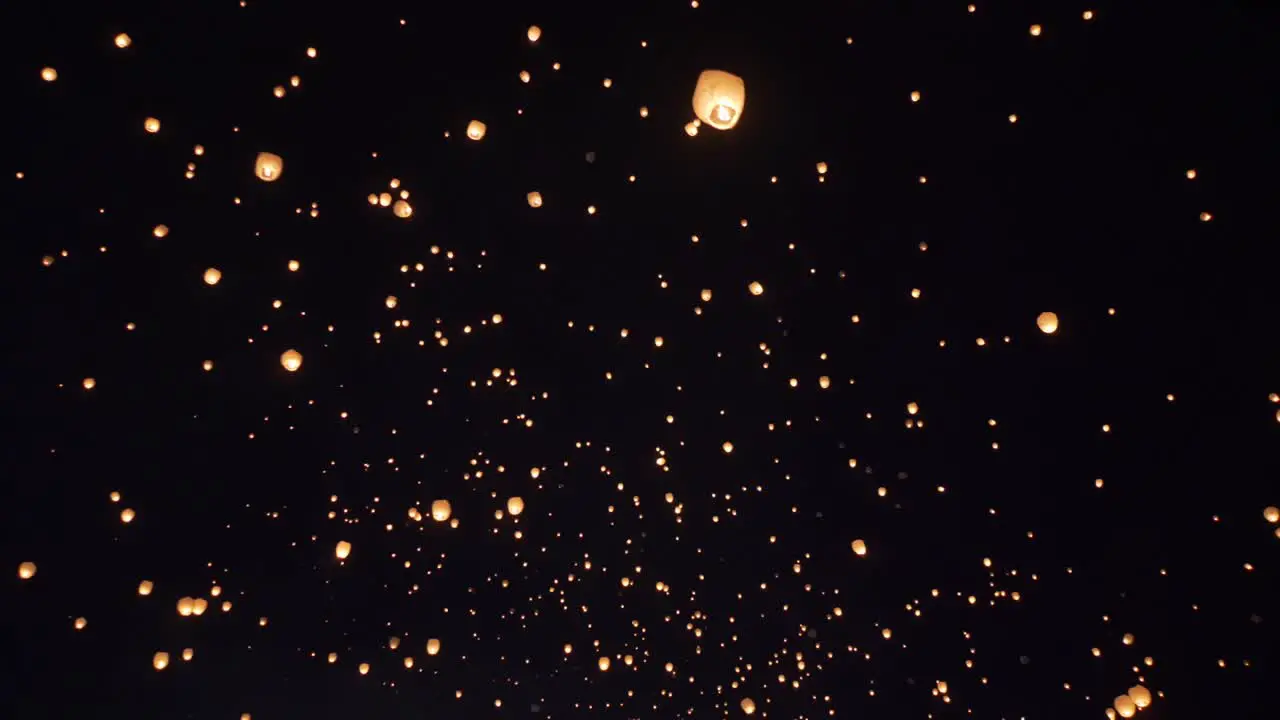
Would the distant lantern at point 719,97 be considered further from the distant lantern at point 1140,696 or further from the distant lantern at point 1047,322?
the distant lantern at point 1140,696

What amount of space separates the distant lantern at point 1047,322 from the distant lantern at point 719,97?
1036mm

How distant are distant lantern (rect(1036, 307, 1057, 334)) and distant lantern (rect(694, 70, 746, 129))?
1.04 metres

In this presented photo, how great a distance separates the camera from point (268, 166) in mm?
1793

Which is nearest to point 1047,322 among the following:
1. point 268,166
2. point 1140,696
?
point 1140,696

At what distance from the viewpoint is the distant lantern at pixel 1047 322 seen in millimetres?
1873

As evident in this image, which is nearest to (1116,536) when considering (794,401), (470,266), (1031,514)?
(1031,514)

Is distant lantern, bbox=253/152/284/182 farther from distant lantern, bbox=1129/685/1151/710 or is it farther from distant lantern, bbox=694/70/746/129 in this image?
distant lantern, bbox=1129/685/1151/710

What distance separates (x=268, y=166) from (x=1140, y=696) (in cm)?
269

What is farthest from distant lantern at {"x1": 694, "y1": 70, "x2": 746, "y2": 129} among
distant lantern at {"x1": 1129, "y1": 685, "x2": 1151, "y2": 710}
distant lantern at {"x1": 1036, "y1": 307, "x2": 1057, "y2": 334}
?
distant lantern at {"x1": 1129, "y1": 685, "x2": 1151, "y2": 710}

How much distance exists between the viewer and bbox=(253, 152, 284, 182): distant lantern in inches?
70.4

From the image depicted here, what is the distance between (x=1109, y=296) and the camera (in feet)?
6.12

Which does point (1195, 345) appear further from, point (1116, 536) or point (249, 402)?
point (249, 402)

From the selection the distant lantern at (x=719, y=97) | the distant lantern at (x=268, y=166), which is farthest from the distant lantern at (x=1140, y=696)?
the distant lantern at (x=268, y=166)

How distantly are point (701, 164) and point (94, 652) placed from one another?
84.7 inches
